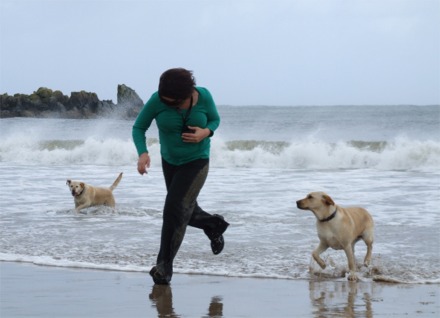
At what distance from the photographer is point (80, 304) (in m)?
5.55

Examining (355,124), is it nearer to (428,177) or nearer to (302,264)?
(428,177)

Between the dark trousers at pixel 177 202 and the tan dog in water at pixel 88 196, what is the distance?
568 cm

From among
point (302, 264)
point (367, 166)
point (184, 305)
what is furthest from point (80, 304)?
point (367, 166)

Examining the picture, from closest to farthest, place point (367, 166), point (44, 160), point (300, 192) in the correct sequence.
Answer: point (300, 192) → point (367, 166) → point (44, 160)

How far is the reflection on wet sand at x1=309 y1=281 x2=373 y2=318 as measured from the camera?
17.4ft

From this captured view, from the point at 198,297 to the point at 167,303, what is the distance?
12.4 inches

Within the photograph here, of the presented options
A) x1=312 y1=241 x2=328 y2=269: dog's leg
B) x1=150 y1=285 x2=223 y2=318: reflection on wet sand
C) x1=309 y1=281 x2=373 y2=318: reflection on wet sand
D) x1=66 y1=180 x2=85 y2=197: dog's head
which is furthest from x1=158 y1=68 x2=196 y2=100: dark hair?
x1=66 y1=180 x2=85 y2=197: dog's head

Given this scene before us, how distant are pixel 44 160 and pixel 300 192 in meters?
14.2

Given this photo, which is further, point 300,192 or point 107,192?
point 300,192

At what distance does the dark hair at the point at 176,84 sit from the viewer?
5.64m

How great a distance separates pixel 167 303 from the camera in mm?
5613

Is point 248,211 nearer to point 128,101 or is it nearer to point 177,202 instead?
point 177,202

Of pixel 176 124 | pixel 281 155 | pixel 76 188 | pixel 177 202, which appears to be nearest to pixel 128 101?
pixel 281 155

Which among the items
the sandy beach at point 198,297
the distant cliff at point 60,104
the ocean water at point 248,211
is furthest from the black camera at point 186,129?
the distant cliff at point 60,104
